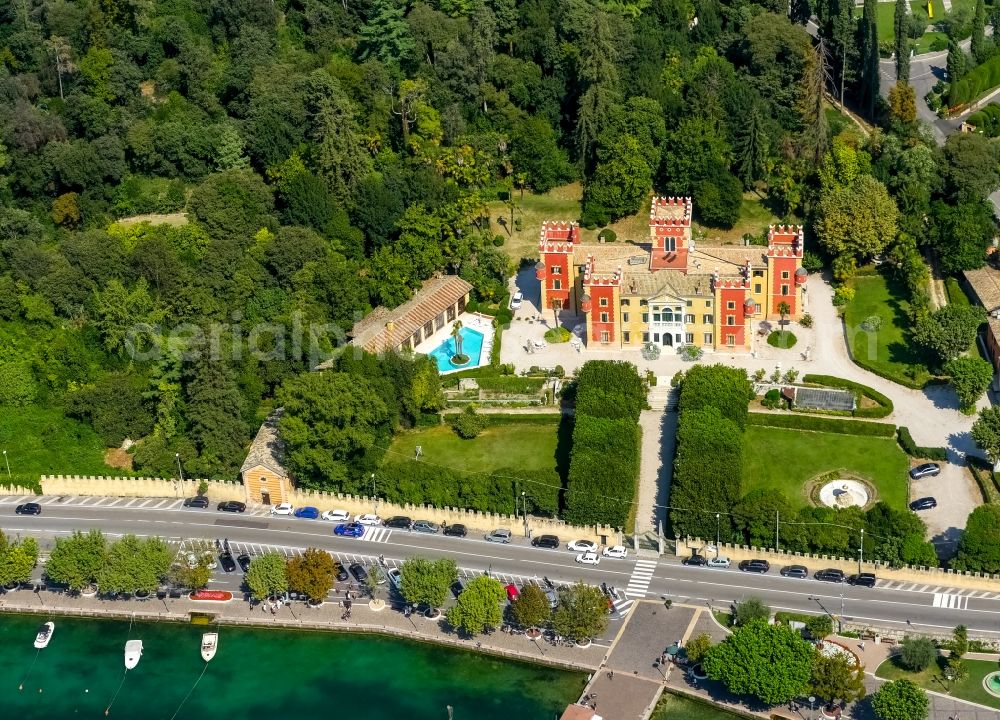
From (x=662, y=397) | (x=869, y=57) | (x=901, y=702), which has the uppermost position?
(x=869, y=57)

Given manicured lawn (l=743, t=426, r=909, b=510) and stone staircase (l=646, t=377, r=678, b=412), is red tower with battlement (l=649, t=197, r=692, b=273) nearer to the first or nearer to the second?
stone staircase (l=646, t=377, r=678, b=412)

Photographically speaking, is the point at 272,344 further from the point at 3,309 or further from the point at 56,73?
the point at 56,73

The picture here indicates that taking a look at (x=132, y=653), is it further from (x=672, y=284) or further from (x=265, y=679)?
(x=672, y=284)

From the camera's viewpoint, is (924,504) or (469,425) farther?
(469,425)

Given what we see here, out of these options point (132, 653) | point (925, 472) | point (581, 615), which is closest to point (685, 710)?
point (581, 615)

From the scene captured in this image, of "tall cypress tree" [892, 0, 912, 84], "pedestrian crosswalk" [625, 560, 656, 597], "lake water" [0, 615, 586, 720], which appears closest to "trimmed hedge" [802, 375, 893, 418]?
"pedestrian crosswalk" [625, 560, 656, 597]

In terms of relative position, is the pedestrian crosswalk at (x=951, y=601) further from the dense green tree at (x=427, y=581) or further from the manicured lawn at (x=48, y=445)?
the manicured lawn at (x=48, y=445)
